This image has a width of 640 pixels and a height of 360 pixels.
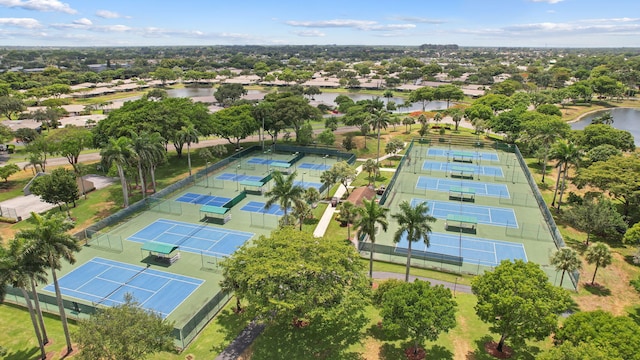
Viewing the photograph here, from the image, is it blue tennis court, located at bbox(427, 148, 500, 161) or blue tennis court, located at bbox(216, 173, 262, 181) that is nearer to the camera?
blue tennis court, located at bbox(216, 173, 262, 181)

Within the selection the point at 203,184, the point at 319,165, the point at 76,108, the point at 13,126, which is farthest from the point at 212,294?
the point at 76,108

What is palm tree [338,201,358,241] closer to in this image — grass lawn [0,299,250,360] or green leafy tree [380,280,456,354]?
grass lawn [0,299,250,360]

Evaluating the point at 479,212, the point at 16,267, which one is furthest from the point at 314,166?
the point at 16,267

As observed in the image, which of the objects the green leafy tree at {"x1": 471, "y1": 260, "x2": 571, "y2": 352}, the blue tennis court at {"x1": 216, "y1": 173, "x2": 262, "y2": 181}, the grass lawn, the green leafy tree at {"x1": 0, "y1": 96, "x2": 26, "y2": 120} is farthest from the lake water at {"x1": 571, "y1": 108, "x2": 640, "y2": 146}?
the green leafy tree at {"x1": 0, "y1": 96, "x2": 26, "y2": 120}

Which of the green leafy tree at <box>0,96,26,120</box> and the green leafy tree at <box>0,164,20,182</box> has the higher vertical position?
the green leafy tree at <box>0,96,26,120</box>

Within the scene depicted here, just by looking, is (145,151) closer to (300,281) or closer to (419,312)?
(300,281)

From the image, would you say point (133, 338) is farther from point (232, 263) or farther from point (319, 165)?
point (319, 165)
